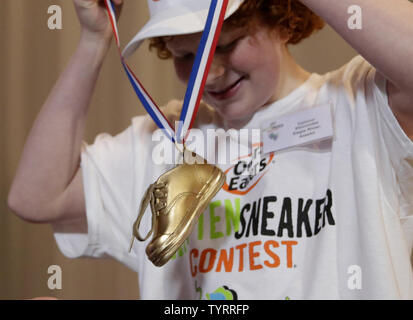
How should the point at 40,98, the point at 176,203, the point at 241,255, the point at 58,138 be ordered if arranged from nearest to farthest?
the point at 176,203 → the point at 241,255 → the point at 58,138 → the point at 40,98

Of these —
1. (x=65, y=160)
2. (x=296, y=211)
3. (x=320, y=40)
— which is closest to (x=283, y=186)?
(x=296, y=211)

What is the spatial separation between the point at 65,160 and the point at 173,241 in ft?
1.12

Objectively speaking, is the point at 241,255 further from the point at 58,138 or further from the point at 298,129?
the point at 58,138

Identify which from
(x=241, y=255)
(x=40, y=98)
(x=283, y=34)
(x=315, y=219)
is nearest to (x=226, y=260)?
(x=241, y=255)

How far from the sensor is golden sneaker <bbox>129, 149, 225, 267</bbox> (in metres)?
0.60

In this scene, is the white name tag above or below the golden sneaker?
above

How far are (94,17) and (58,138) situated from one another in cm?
20

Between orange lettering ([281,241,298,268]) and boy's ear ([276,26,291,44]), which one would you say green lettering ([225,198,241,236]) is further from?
boy's ear ([276,26,291,44])

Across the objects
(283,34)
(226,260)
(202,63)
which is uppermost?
(283,34)

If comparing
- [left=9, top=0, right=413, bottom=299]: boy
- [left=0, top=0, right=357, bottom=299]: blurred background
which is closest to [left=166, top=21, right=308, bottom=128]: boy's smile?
[left=9, top=0, right=413, bottom=299]: boy

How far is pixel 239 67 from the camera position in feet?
2.45

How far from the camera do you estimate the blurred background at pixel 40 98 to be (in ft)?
4.12

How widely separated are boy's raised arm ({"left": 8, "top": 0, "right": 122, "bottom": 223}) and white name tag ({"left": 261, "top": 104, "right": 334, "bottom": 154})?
0.99 feet

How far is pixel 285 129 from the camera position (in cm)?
78
